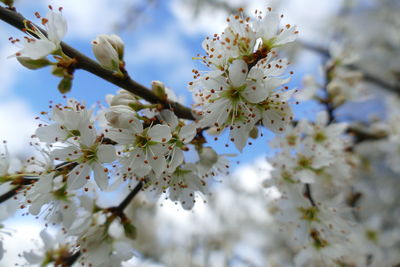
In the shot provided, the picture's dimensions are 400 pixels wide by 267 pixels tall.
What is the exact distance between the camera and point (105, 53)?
3.80 ft

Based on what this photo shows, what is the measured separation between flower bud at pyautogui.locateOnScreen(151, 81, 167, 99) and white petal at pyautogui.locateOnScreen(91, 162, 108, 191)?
1.12ft

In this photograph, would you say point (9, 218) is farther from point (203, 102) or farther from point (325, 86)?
point (325, 86)

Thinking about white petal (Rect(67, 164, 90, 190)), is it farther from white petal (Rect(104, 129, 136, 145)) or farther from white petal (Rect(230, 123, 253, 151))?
white petal (Rect(230, 123, 253, 151))

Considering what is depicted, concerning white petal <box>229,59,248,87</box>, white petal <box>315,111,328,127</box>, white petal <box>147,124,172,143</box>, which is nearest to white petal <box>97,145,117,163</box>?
white petal <box>147,124,172,143</box>

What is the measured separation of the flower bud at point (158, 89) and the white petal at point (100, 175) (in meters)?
0.34

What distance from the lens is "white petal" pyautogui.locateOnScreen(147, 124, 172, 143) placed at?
44.3 inches

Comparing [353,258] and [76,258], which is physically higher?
[353,258]

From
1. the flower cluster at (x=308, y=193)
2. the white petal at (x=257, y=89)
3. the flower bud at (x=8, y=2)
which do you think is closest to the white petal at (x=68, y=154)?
the flower bud at (x=8, y=2)

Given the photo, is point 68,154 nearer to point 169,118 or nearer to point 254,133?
point 169,118


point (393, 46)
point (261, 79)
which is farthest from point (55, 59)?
point (393, 46)

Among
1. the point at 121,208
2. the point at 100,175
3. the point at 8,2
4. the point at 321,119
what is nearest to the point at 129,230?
the point at 121,208

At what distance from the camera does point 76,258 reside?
1.45 m

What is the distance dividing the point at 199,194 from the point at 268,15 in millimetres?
785

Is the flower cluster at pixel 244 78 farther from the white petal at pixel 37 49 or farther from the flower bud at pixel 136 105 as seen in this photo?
the white petal at pixel 37 49
